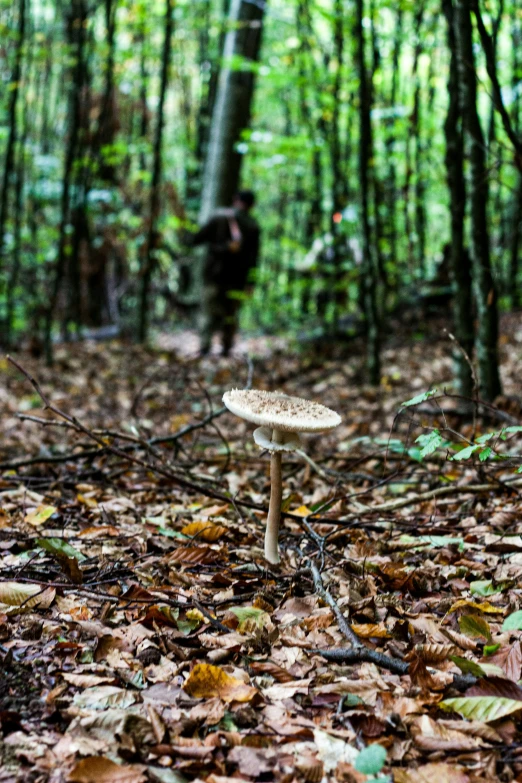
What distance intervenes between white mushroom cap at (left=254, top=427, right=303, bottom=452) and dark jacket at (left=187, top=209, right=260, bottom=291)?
27.2 feet

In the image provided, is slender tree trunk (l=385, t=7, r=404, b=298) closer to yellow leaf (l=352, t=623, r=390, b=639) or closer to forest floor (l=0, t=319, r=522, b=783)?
forest floor (l=0, t=319, r=522, b=783)

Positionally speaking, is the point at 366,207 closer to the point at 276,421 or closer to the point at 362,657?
the point at 276,421

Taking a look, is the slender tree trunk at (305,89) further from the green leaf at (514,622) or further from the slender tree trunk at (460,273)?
the green leaf at (514,622)

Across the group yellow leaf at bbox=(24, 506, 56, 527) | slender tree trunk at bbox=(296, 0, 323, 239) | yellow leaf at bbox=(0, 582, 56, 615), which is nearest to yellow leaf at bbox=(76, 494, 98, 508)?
yellow leaf at bbox=(24, 506, 56, 527)

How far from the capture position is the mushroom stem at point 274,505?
9.00 ft

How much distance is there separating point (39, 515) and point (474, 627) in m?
2.32

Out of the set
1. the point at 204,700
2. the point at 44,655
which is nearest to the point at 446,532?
the point at 204,700

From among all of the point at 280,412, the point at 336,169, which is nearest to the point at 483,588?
the point at 280,412

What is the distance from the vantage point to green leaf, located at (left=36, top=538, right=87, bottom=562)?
291cm

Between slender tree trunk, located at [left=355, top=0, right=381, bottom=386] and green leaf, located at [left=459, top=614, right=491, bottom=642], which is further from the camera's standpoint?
slender tree trunk, located at [left=355, top=0, right=381, bottom=386]

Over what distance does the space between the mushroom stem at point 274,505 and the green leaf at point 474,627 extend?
84 cm

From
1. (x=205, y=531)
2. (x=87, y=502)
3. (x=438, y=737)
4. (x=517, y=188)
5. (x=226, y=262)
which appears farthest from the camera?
(x=226, y=262)

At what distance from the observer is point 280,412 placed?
2488 millimetres

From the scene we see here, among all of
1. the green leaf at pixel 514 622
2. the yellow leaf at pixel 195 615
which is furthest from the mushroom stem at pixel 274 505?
the green leaf at pixel 514 622
